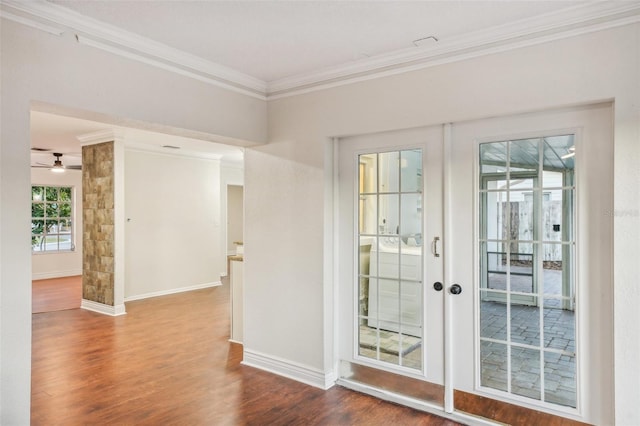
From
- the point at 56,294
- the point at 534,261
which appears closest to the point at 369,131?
the point at 534,261

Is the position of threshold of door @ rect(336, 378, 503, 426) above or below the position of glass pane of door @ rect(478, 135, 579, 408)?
below

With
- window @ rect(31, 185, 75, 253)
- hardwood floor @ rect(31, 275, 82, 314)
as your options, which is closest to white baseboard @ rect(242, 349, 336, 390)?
hardwood floor @ rect(31, 275, 82, 314)

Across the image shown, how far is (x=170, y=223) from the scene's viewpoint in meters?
7.41

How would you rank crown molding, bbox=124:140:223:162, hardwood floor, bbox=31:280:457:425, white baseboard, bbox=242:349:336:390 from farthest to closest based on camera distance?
crown molding, bbox=124:140:223:162 → white baseboard, bbox=242:349:336:390 → hardwood floor, bbox=31:280:457:425

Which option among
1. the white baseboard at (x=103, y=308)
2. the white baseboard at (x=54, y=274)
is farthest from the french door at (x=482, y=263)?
the white baseboard at (x=54, y=274)

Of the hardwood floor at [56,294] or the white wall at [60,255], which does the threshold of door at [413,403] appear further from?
the white wall at [60,255]

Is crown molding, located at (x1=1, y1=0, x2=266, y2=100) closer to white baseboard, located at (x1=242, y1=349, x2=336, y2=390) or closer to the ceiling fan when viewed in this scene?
white baseboard, located at (x1=242, y1=349, x2=336, y2=390)

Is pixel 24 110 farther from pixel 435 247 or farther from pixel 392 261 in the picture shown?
pixel 435 247

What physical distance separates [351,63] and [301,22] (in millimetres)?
756

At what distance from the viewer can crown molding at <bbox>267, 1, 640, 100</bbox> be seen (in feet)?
7.51

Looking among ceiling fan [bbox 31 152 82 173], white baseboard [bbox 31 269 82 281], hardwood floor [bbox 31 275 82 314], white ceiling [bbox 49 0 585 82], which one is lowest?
hardwood floor [bbox 31 275 82 314]

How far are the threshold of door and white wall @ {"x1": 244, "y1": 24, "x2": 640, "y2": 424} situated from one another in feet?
0.78

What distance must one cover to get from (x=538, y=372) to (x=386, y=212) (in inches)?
58.0

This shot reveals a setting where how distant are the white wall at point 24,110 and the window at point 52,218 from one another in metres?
8.22
